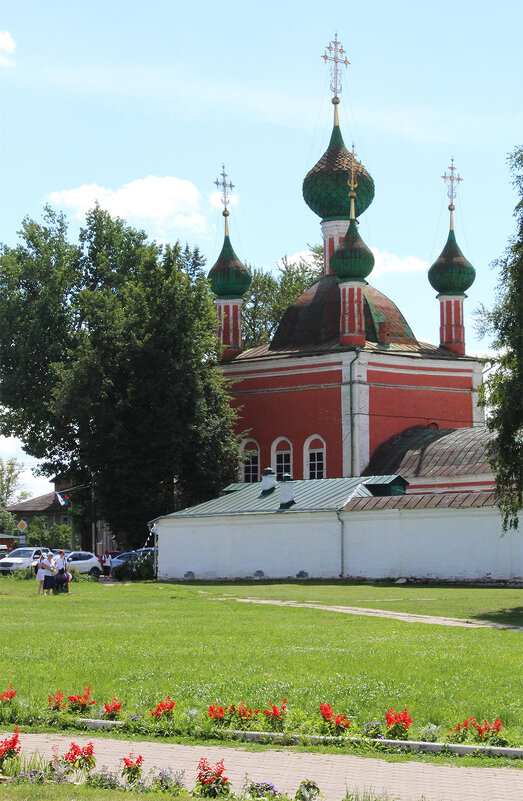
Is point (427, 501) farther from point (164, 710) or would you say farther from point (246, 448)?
point (164, 710)

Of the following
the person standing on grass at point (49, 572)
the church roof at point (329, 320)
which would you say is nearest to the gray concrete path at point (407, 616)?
the person standing on grass at point (49, 572)

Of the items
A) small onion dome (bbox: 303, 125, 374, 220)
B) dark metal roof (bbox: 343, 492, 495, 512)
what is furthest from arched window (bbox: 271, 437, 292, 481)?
dark metal roof (bbox: 343, 492, 495, 512)

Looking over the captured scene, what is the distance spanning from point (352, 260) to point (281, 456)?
27.5ft

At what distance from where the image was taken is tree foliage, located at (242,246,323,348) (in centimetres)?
6350

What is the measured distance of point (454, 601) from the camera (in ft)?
80.0

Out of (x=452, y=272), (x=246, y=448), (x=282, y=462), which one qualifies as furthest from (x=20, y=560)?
(x=452, y=272)

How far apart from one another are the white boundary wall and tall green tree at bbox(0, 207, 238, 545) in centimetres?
462

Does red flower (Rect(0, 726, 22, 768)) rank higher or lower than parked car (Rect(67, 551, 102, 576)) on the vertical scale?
lower

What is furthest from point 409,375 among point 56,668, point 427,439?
point 56,668

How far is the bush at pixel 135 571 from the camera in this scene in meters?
39.3

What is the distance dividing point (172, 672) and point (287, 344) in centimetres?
3566

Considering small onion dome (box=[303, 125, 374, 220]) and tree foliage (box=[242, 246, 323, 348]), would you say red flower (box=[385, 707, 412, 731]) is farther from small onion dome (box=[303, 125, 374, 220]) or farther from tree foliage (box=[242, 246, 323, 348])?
tree foliage (box=[242, 246, 323, 348])

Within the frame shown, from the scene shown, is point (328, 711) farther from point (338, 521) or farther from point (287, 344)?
point (287, 344)

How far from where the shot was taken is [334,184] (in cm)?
4900
